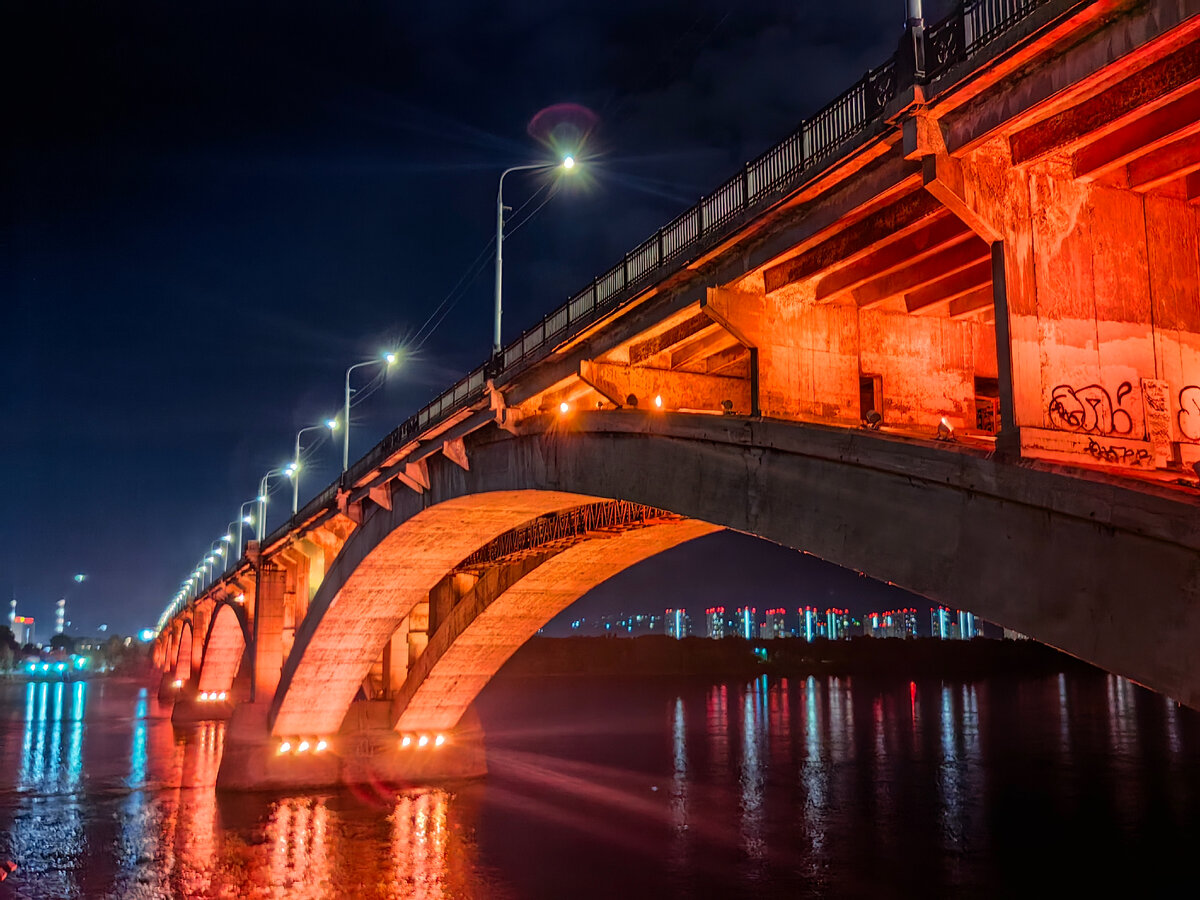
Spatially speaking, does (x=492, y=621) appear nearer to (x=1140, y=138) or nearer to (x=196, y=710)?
(x=1140, y=138)

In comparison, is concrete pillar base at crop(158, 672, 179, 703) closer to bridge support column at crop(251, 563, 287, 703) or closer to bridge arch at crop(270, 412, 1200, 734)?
bridge support column at crop(251, 563, 287, 703)

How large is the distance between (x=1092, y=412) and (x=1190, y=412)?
1.35 meters

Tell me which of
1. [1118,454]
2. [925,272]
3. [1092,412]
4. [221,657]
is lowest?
[221,657]

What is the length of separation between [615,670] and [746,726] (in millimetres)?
60906

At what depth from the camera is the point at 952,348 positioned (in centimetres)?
1598

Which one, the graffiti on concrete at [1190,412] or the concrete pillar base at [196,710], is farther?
the concrete pillar base at [196,710]

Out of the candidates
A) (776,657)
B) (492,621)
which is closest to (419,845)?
(492,621)

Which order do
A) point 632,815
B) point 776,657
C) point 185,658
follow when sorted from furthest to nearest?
point 776,657, point 185,658, point 632,815

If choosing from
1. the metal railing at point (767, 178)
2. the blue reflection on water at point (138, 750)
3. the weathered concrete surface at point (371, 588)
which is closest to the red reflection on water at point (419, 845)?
the weathered concrete surface at point (371, 588)

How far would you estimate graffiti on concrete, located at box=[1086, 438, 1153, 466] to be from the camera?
10555 mm

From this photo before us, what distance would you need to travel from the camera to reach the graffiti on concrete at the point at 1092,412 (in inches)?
422

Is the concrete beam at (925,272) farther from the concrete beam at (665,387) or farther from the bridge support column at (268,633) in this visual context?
the bridge support column at (268,633)

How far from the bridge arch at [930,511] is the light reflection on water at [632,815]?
1023 cm

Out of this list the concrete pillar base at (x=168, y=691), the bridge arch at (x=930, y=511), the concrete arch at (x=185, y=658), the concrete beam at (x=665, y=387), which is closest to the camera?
the bridge arch at (x=930, y=511)
